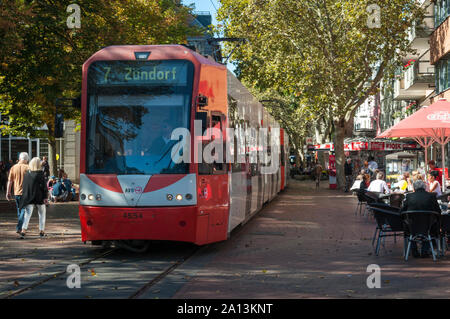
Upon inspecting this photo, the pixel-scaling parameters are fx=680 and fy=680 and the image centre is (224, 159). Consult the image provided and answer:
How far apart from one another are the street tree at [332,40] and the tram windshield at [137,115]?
66.3 ft

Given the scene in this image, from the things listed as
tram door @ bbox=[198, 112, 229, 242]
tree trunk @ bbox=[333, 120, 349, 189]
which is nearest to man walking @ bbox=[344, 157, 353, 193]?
tree trunk @ bbox=[333, 120, 349, 189]

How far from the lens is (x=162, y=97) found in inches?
432

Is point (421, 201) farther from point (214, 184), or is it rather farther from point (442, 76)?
point (442, 76)

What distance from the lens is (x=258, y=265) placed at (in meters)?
10.2

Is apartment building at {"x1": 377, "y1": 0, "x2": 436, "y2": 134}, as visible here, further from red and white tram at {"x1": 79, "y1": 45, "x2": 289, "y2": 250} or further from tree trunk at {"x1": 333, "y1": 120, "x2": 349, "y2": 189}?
red and white tram at {"x1": 79, "y1": 45, "x2": 289, "y2": 250}

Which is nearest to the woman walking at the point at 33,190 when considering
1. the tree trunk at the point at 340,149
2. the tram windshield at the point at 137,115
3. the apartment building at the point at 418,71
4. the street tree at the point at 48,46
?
the tram windshield at the point at 137,115

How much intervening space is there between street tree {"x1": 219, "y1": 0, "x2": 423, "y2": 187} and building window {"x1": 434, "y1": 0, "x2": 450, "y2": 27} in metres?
0.84

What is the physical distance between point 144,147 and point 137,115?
0.54 metres

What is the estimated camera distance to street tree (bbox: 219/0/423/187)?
30.7 metres

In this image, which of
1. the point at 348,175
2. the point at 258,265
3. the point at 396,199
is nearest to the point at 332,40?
the point at 348,175

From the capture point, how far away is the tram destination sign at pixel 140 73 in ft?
36.3

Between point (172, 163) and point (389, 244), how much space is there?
4.80 meters

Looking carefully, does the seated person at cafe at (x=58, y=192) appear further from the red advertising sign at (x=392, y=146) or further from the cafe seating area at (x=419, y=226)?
the cafe seating area at (x=419, y=226)
